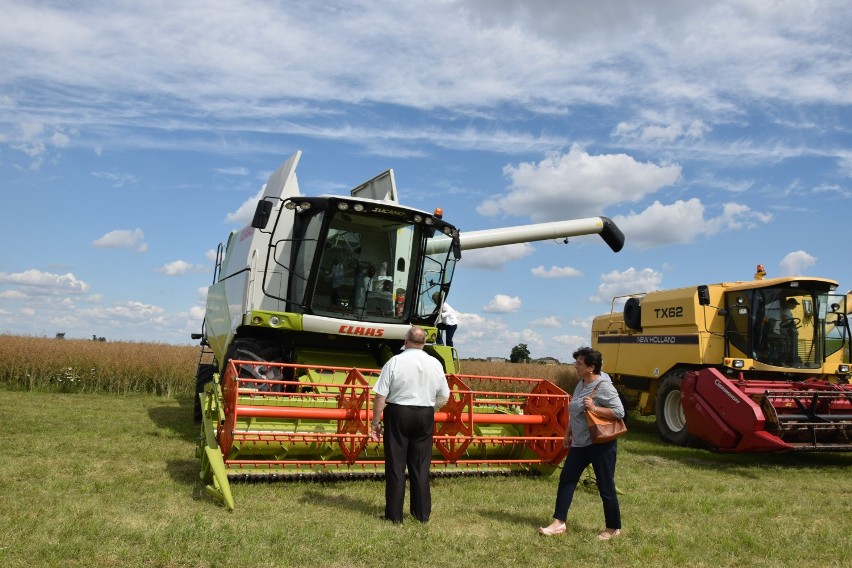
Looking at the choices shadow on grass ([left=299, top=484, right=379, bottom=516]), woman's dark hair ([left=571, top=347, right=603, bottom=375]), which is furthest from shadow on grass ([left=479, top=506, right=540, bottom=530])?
woman's dark hair ([left=571, top=347, right=603, bottom=375])

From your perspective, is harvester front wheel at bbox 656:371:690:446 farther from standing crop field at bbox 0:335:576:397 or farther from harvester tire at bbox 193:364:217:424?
standing crop field at bbox 0:335:576:397

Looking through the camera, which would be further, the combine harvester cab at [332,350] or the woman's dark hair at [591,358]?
the combine harvester cab at [332,350]

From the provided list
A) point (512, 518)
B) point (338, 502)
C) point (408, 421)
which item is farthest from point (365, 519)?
point (512, 518)

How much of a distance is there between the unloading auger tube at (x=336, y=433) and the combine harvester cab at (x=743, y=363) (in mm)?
3156

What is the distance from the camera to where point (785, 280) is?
1120 centimetres

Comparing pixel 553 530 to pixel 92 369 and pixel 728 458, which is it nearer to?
pixel 728 458

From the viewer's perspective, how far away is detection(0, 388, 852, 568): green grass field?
448 cm

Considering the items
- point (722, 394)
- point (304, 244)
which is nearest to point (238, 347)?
point (304, 244)

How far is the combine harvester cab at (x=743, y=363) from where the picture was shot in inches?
361

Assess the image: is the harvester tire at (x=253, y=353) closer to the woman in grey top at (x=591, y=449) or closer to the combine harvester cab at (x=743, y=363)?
the woman in grey top at (x=591, y=449)

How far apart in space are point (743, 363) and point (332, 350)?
6.46 m

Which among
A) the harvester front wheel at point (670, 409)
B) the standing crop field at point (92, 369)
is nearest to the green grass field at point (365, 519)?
the harvester front wheel at point (670, 409)

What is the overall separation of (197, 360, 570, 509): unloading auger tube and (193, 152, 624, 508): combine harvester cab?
0.01 m

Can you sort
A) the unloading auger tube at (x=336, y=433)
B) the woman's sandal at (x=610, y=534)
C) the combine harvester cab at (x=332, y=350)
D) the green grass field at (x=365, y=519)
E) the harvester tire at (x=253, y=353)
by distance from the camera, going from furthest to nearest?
1. the harvester tire at (x=253, y=353)
2. the combine harvester cab at (x=332, y=350)
3. the unloading auger tube at (x=336, y=433)
4. the woman's sandal at (x=610, y=534)
5. the green grass field at (x=365, y=519)
